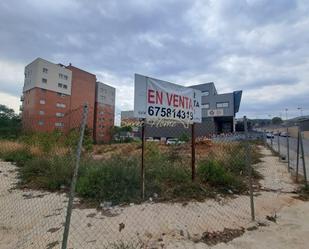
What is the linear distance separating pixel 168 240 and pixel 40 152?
961 centimetres

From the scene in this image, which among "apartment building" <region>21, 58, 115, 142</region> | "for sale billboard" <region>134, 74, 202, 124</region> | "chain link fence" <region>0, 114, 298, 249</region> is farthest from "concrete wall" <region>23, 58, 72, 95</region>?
"for sale billboard" <region>134, 74, 202, 124</region>

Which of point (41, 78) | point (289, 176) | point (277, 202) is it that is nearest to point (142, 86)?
point (277, 202)

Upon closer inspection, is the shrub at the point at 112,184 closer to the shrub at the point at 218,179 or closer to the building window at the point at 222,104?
the shrub at the point at 218,179

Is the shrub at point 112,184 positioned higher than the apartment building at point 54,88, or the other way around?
the apartment building at point 54,88

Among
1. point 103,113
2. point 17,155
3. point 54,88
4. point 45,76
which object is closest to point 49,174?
point 17,155

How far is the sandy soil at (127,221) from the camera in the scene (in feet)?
11.5

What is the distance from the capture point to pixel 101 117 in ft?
214

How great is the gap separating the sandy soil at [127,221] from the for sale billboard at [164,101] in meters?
2.02

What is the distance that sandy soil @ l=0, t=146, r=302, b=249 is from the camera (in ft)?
11.5

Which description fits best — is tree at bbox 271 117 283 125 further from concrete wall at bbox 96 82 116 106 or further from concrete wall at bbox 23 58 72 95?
concrete wall at bbox 23 58 72 95

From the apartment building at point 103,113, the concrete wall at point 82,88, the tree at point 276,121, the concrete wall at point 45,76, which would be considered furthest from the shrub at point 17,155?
the tree at point 276,121

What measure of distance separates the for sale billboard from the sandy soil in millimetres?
2024

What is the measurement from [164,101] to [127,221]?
8.90 feet

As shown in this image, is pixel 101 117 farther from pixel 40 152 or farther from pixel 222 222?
pixel 222 222
